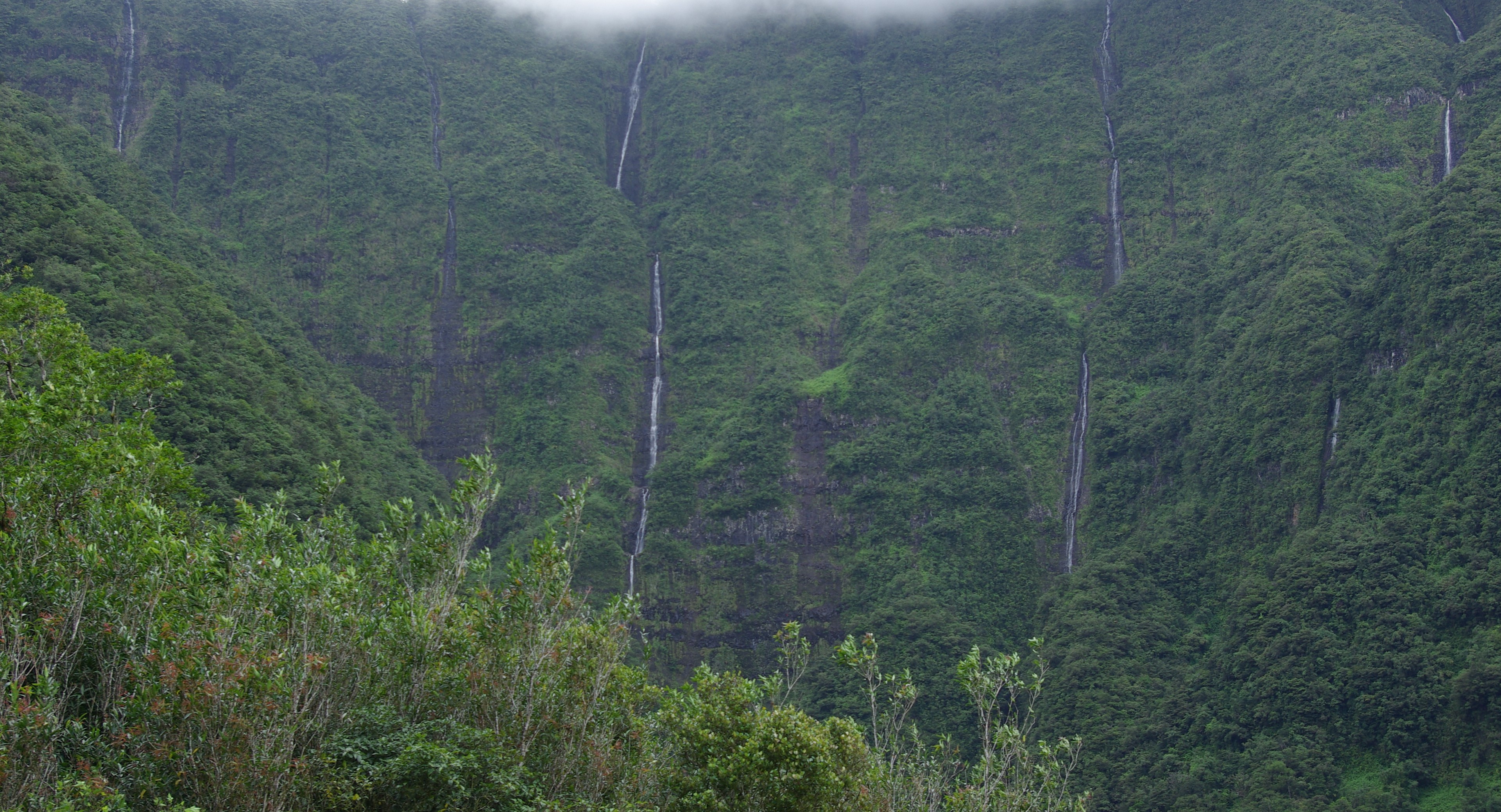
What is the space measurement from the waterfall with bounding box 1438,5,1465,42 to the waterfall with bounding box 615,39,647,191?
70718 millimetres

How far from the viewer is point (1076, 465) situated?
262ft

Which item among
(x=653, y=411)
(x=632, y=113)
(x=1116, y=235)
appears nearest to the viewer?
(x=653, y=411)

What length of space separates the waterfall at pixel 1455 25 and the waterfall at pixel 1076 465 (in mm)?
41921

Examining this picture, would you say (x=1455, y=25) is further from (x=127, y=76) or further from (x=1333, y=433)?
(x=127, y=76)

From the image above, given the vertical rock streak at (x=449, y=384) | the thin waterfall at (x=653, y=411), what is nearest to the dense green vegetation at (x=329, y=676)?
the thin waterfall at (x=653, y=411)

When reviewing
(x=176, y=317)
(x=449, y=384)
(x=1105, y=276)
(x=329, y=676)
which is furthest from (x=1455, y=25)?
(x=329, y=676)

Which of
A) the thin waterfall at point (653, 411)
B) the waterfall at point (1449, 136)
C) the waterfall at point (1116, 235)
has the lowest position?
the thin waterfall at point (653, 411)

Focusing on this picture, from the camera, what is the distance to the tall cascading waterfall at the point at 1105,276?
77.4m

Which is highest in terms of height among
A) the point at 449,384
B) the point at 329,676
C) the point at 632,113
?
the point at 632,113

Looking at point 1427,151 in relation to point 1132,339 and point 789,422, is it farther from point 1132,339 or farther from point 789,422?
point 789,422

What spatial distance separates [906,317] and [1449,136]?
129 ft

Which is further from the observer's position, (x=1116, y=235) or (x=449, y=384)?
(x=1116, y=235)

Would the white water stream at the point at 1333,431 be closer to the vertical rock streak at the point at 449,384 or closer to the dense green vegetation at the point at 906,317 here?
the dense green vegetation at the point at 906,317

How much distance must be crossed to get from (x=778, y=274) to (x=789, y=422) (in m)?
17.7
